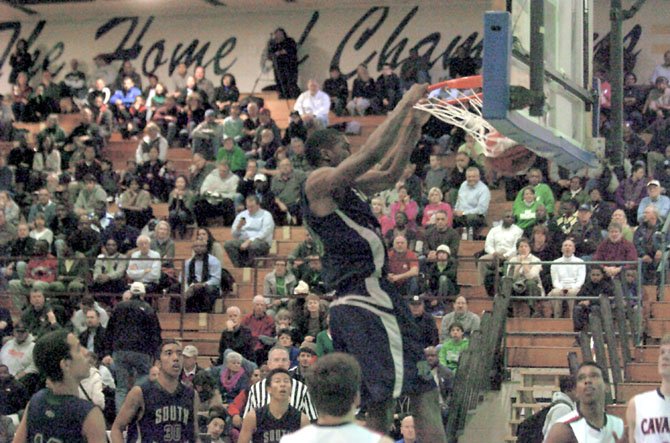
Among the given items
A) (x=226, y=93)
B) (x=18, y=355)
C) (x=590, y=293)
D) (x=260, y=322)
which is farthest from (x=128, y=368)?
(x=226, y=93)

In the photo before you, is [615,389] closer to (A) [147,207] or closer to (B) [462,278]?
(B) [462,278]

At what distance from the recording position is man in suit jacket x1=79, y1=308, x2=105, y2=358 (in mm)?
16828

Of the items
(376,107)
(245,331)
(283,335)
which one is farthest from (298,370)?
(376,107)

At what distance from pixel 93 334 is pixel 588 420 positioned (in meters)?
10.2

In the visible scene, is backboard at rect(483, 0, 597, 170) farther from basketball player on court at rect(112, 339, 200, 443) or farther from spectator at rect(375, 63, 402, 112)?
spectator at rect(375, 63, 402, 112)

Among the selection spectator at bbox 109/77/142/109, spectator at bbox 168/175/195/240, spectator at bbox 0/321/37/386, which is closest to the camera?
spectator at bbox 0/321/37/386

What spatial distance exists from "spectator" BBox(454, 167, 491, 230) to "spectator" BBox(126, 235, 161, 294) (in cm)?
468

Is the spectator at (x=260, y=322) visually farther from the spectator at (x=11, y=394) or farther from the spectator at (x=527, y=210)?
the spectator at (x=527, y=210)

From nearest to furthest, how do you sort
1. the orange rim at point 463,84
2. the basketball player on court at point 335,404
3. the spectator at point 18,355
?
the basketball player on court at point 335,404, the orange rim at point 463,84, the spectator at point 18,355

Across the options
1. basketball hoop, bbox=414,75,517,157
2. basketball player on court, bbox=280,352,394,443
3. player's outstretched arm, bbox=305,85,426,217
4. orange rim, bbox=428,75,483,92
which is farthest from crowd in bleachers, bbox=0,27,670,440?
basketball player on court, bbox=280,352,394,443

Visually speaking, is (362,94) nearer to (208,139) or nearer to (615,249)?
(208,139)

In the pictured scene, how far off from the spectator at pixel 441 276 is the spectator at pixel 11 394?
5533mm

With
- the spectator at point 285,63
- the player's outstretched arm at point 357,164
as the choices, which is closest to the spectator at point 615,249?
the player's outstretched arm at point 357,164

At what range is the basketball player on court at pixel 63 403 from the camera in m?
6.35
